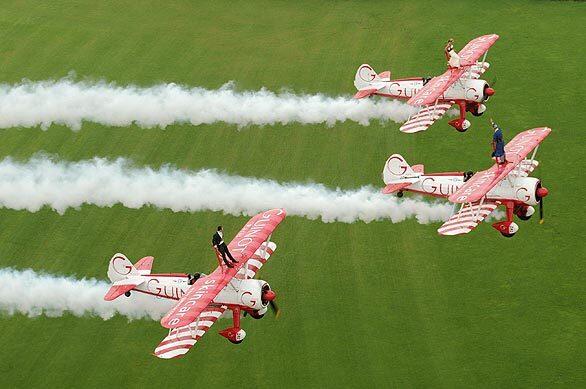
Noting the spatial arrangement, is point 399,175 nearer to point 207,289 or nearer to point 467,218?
point 467,218

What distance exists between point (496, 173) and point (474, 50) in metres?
13.0

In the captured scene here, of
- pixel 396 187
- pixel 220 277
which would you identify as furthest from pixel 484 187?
pixel 220 277

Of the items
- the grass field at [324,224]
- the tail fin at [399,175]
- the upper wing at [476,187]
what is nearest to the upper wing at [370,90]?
the grass field at [324,224]

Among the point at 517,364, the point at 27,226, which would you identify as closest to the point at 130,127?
the point at 27,226

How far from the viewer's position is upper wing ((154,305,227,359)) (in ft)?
211

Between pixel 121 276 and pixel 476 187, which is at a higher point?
pixel 476 187

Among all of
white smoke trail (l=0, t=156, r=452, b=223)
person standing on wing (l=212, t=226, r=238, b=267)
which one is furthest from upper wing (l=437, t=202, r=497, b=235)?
person standing on wing (l=212, t=226, r=238, b=267)

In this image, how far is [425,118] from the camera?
7831 centimetres

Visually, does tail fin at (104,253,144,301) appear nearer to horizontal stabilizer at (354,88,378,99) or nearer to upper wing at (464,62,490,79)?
horizontal stabilizer at (354,88,378,99)

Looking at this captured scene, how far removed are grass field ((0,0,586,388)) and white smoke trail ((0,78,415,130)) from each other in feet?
4.20

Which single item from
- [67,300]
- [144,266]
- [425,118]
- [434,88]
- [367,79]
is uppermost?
[434,88]

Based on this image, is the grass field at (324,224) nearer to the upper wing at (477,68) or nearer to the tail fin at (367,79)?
the tail fin at (367,79)

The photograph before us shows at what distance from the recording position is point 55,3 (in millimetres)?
100000

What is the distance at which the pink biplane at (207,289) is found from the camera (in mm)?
64938
